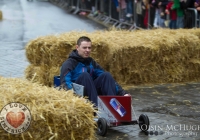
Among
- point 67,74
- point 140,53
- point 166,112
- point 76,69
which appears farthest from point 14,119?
point 140,53

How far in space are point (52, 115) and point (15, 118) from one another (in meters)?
0.35

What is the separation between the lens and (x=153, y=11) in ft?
62.7

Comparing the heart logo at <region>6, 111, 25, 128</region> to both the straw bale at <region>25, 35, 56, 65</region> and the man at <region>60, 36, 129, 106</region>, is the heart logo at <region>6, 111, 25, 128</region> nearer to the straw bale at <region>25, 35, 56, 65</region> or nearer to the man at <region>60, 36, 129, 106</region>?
the man at <region>60, 36, 129, 106</region>

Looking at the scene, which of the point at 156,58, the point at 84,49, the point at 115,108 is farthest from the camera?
the point at 156,58

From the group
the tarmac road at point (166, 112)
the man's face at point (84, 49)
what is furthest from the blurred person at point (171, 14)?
the man's face at point (84, 49)

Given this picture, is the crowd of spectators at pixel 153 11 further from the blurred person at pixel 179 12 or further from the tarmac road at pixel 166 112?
the tarmac road at pixel 166 112

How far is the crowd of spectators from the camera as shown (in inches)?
650

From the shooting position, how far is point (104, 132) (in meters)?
7.09

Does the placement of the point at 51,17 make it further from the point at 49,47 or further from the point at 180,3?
the point at 49,47

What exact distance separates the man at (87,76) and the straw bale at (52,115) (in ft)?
4.88

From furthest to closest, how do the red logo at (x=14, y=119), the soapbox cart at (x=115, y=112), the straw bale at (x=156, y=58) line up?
the straw bale at (x=156, y=58) → the soapbox cart at (x=115, y=112) → the red logo at (x=14, y=119)

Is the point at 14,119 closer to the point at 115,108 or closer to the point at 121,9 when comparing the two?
the point at 115,108

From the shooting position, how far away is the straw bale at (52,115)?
5.46 m

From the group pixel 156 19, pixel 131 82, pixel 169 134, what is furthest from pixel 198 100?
pixel 156 19
